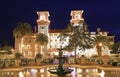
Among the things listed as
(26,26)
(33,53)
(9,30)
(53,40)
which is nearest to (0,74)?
(26,26)

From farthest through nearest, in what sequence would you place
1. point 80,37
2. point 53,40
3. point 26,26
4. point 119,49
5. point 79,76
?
point 53,40, point 119,49, point 26,26, point 80,37, point 79,76

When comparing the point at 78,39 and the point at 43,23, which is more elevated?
the point at 43,23

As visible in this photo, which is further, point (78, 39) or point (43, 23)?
point (43, 23)

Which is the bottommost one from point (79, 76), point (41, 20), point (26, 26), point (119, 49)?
point (79, 76)

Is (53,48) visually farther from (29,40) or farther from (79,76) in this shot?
(79,76)

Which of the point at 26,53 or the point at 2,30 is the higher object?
the point at 2,30

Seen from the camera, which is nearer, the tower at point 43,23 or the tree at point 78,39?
the tree at point 78,39

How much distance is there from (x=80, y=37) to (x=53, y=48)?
33.1 meters

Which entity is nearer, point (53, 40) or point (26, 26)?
point (26, 26)

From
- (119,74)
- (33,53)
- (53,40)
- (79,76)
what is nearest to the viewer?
(119,74)

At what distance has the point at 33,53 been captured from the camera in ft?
230

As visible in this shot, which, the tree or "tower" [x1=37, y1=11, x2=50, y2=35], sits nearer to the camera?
the tree

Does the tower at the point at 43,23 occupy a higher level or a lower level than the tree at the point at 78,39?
higher

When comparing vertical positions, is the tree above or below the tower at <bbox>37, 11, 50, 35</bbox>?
below
